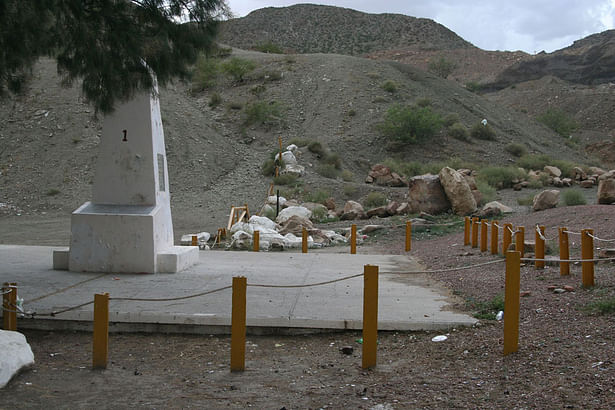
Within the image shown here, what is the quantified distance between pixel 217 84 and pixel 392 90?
1619 cm

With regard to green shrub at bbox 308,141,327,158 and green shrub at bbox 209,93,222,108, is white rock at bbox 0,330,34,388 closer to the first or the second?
green shrub at bbox 308,141,327,158

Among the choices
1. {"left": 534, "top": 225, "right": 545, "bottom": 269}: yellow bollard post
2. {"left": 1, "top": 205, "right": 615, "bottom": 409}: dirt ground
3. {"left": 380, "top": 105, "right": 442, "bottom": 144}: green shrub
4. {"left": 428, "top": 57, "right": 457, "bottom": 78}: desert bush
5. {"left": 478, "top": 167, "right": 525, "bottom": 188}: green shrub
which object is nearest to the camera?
{"left": 1, "top": 205, "right": 615, "bottom": 409}: dirt ground

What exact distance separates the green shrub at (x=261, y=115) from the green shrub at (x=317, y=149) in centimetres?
876

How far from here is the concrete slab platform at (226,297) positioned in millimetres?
→ 7492

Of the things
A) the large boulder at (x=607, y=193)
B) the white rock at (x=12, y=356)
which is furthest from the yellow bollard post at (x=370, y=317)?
the large boulder at (x=607, y=193)

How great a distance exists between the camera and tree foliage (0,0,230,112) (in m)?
8.21

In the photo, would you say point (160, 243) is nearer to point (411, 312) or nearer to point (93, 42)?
point (93, 42)

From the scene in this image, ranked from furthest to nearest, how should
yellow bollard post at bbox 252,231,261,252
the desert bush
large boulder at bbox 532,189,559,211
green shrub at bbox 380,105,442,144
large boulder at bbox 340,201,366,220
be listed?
the desert bush → green shrub at bbox 380,105,442,144 → large boulder at bbox 340,201,366,220 → large boulder at bbox 532,189,559,211 → yellow bollard post at bbox 252,231,261,252

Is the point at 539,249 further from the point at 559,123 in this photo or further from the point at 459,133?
the point at 559,123

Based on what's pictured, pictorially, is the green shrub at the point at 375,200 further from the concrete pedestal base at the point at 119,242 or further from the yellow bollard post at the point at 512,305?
the yellow bollard post at the point at 512,305

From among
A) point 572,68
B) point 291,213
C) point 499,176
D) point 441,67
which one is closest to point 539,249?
point 291,213

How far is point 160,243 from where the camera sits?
36.1ft

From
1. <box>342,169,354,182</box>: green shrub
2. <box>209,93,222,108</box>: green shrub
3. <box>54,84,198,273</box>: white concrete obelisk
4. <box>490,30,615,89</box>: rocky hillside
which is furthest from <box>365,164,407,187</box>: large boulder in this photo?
<box>490,30,615,89</box>: rocky hillside

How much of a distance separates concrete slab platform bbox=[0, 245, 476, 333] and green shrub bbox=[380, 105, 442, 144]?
103 ft
